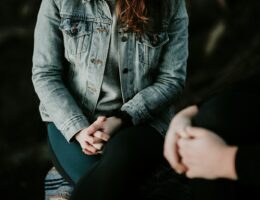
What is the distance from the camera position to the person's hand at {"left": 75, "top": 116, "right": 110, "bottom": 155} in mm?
1334

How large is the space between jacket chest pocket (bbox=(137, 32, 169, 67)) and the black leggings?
273mm

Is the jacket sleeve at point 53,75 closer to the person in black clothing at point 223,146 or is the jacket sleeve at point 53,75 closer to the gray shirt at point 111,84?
the gray shirt at point 111,84

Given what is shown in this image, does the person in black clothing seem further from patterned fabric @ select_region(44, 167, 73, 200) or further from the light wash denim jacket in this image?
patterned fabric @ select_region(44, 167, 73, 200)

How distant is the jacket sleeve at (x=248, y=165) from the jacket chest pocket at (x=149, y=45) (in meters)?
0.60

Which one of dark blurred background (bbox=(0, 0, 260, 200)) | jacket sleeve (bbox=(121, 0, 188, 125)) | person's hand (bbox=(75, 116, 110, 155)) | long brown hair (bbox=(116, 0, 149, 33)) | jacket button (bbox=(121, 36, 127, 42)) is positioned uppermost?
long brown hair (bbox=(116, 0, 149, 33))

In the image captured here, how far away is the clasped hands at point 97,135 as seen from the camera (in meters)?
1.33

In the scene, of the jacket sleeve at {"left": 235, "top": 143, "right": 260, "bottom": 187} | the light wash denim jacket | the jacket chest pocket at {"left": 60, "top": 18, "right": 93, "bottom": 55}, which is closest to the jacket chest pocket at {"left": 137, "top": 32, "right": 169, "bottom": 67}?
the light wash denim jacket

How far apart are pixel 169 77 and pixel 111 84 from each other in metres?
0.19

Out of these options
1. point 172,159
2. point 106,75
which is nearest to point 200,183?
point 172,159

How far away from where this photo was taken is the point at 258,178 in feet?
3.09

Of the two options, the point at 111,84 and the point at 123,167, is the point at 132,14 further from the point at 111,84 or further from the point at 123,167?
the point at 123,167

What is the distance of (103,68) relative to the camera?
1.46m

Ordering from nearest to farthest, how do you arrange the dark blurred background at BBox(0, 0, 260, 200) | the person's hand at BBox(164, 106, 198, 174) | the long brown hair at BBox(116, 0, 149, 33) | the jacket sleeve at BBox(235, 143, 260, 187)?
1. the jacket sleeve at BBox(235, 143, 260, 187)
2. the person's hand at BBox(164, 106, 198, 174)
3. the long brown hair at BBox(116, 0, 149, 33)
4. the dark blurred background at BBox(0, 0, 260, 200)

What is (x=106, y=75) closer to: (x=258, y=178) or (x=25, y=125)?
(x=258, y=178)
